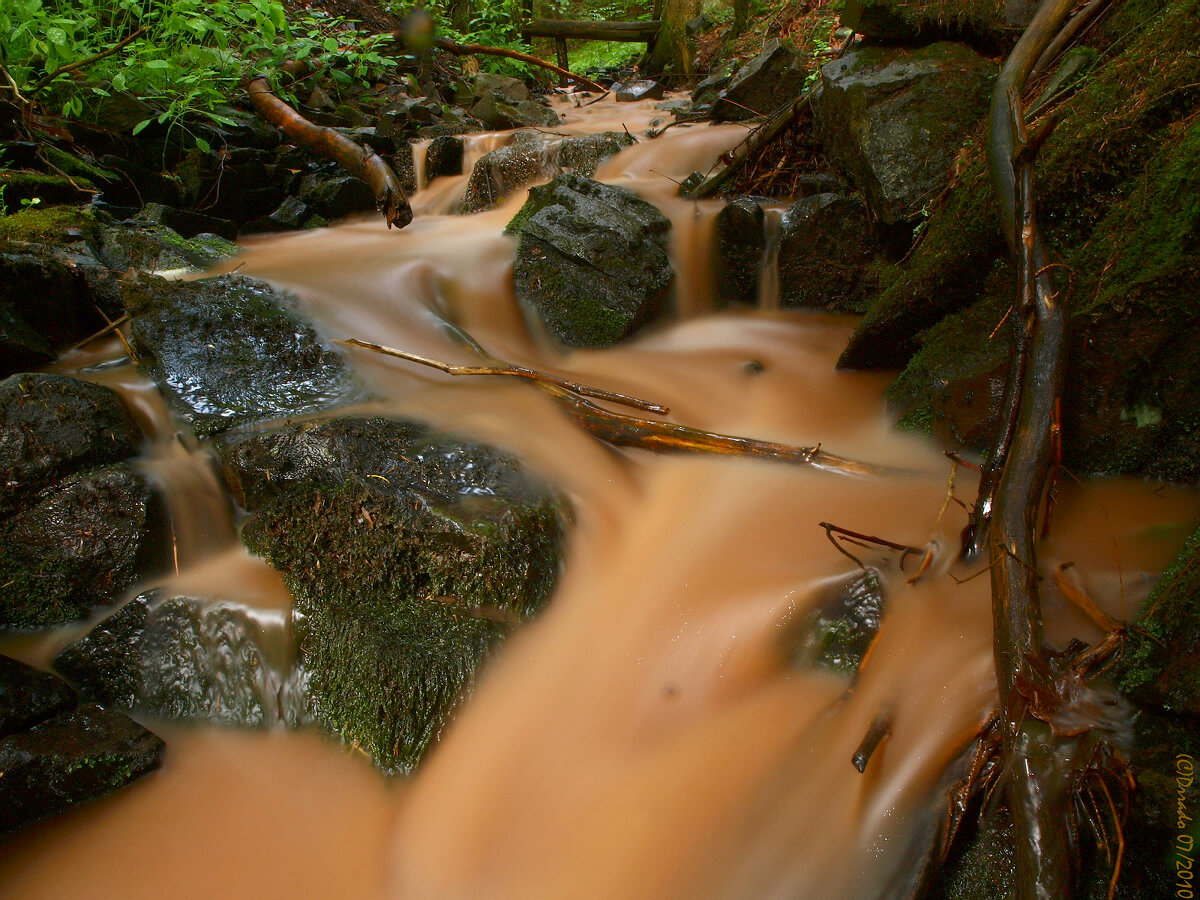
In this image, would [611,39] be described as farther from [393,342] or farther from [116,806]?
[116,806]

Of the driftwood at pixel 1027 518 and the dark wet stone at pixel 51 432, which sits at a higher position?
the driftwood at pixel 1027 518

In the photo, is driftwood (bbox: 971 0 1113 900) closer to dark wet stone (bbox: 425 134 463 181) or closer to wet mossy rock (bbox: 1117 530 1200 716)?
wet mossy rock (bbox: 1117 530 1200 716)

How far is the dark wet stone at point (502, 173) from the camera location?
654 centimetres

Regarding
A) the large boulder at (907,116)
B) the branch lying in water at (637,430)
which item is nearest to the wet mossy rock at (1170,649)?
the branch lying in water at (637,430)

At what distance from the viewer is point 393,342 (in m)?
3.85

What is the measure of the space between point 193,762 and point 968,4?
18.7 feet

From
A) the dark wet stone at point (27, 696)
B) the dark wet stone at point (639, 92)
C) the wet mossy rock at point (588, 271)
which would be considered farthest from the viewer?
the dark wet stone at point (639, 92)

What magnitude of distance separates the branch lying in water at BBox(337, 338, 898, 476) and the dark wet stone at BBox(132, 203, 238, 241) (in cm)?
269

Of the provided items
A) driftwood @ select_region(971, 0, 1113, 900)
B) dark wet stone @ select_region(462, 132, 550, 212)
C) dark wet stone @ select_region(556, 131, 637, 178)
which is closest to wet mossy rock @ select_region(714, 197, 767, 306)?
A: driftwood @ select_region(971, 0, 1113, 900)

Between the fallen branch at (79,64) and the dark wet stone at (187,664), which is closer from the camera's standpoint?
the dark wet stone at (187,664)

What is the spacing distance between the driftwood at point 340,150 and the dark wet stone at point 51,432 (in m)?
3.16

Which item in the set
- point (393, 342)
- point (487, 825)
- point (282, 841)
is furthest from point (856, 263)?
point (282, 841)

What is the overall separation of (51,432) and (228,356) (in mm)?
793

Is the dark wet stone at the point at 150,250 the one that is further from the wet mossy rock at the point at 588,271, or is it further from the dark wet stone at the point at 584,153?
the dark wet stone at the point at 584,153
